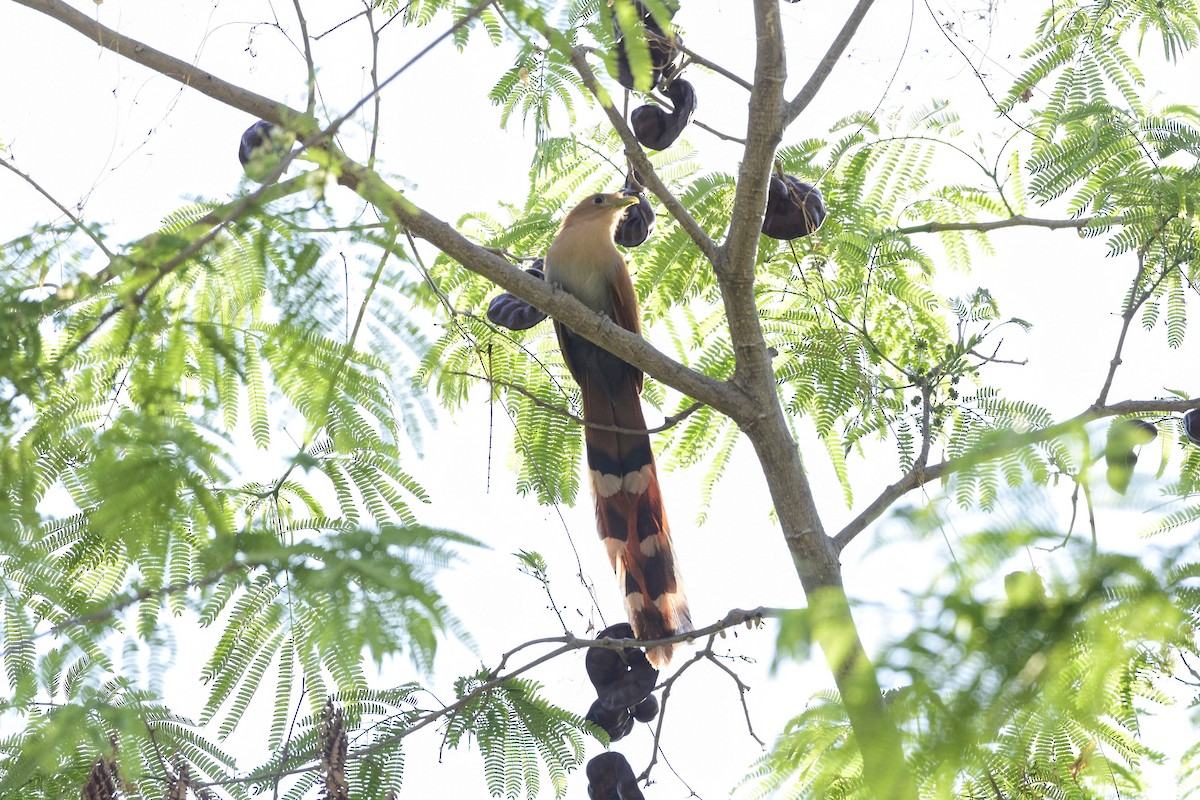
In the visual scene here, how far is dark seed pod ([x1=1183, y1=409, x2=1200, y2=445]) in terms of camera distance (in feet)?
11.1

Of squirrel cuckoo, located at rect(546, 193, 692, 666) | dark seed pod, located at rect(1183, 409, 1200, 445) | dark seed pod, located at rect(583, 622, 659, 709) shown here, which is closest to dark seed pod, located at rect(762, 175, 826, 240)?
squirrel cuckoo, located at rect(546, 193, 692, 666)

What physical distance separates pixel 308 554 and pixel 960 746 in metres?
1.08

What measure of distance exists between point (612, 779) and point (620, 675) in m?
0.31

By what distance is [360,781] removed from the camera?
3.04 m

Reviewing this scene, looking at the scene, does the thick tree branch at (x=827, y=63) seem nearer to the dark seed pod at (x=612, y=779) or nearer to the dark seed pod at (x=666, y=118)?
the dark seed pod at (x=666, y=118)

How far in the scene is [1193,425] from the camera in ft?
11.1

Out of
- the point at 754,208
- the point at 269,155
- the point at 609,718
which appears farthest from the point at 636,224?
the point at 269,155

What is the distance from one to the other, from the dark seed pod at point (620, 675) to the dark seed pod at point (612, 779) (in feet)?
0.51

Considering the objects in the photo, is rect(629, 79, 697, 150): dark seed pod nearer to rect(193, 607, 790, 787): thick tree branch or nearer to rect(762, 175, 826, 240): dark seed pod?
rect(762, 175, 826, 240): dark seed pod

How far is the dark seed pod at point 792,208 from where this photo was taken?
3561mm

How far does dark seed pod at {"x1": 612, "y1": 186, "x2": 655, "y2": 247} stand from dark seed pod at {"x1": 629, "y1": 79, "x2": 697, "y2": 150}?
1.64ft

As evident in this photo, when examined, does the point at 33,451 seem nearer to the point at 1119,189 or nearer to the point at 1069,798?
the point at 1069,798

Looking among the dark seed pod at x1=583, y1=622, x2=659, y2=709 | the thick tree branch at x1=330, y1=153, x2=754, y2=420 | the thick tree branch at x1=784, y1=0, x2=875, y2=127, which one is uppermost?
the thick tree branch at x1=784, y1=0, x2=875, y2=127

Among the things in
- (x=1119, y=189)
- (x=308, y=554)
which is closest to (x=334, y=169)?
(x=308, y=554)
